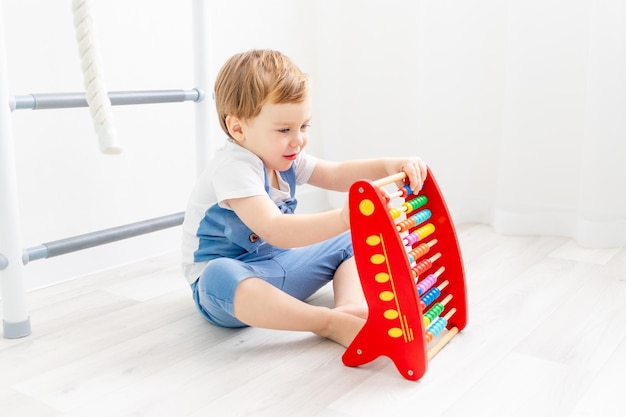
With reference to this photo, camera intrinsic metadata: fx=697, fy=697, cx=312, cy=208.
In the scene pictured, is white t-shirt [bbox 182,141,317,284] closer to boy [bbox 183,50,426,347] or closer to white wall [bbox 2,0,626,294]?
boy [bbox 183,50,426,347]

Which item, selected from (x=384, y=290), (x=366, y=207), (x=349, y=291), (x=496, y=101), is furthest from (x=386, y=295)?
(x=496, y=101)

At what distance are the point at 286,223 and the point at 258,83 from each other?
0.64ft

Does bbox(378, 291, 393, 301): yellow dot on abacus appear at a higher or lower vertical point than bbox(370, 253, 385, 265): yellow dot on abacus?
lower

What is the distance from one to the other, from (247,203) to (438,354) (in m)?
0.32

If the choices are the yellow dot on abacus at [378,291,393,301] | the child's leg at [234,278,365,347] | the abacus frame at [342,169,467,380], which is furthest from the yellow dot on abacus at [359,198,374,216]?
the child's leg at [234,278,365,347]

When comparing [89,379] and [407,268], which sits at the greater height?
[407,268]

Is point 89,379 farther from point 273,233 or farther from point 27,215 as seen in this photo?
point 27,215

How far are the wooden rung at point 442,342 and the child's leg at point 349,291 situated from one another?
12 cm

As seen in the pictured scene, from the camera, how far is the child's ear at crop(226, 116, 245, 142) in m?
0.97

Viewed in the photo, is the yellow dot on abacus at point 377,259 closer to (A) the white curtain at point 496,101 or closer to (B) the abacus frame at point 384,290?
(B) the abacus frame at point 384,290

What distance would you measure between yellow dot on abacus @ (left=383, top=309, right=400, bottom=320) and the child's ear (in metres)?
0.33

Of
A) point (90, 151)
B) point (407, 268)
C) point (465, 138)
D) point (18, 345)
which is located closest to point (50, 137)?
point (90, 151)

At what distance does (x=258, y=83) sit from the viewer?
3.06 feet

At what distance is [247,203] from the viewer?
36.6 inches
